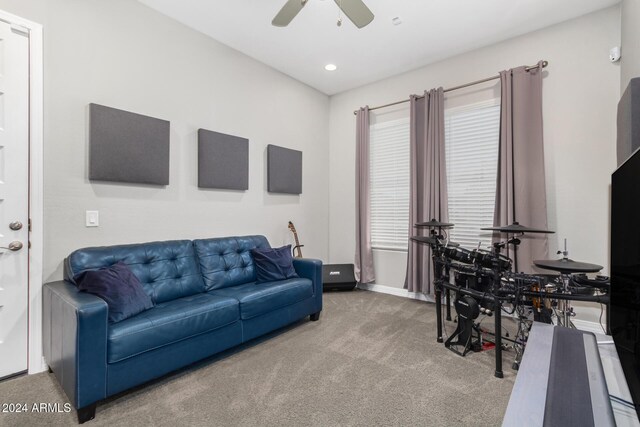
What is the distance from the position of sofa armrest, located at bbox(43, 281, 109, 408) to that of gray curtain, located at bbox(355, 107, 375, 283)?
3.27 meters

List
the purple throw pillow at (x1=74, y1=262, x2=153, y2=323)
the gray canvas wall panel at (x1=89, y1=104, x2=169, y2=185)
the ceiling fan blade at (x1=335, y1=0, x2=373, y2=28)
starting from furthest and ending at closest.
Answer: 1. the gray canvas wall panel at (x1=89, y1=104, x2=169, y2=185)
2. the ceiling fan blade at (x1=335, y1=0, x2=373, y2=28)
3. the purple throw pillow at (x1=74, y1=262, x2=153, y2=323)

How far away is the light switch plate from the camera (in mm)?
2463

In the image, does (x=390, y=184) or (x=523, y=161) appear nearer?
(x=523, y=161)

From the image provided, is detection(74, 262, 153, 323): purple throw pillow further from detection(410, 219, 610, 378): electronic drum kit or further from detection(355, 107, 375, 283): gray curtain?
detection(355, 107, 375, 283): gray curtain

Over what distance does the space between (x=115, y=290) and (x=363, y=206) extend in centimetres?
320

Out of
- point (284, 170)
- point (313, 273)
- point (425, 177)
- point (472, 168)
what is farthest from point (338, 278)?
point (472, 168)

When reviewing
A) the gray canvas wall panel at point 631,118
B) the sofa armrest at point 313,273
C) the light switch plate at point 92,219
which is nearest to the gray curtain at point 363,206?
the sofa armrest at point 313,273

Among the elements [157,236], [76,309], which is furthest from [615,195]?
[157,236]

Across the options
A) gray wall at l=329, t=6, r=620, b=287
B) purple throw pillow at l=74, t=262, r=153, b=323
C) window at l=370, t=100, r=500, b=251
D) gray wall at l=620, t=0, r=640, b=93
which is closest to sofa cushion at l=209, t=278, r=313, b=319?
purple throw pillow at l=74, t=262, r=153, b=323

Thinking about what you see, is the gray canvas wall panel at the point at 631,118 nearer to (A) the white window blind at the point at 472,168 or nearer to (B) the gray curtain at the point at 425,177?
(A) the white window blind at the point at 472,168

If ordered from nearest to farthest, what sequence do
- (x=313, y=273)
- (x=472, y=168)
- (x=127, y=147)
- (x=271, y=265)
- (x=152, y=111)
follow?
(x=127, y=147)
(x=152, y=111)
(x=271, y=265)
(x=313, y=273)
(x=472, y=168)

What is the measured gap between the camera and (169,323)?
205 centimetres

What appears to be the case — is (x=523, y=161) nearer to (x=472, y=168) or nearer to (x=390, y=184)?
(x=472, y=168)

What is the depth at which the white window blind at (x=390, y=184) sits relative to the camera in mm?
4211
